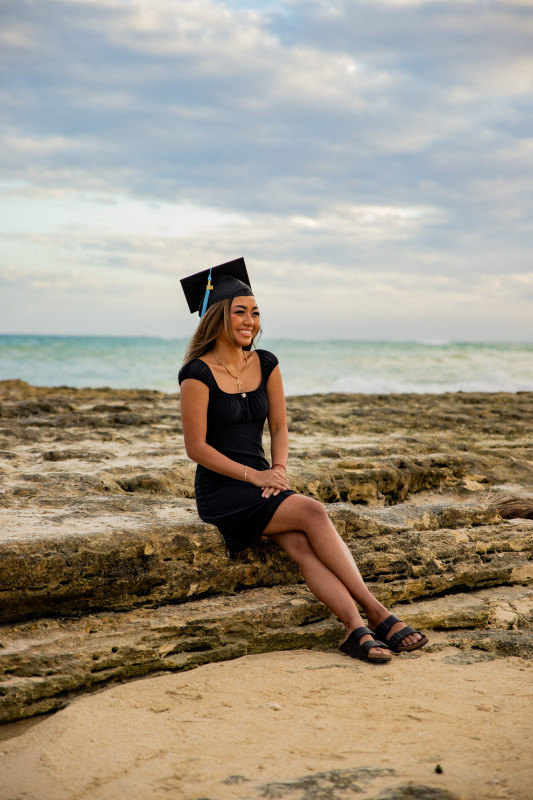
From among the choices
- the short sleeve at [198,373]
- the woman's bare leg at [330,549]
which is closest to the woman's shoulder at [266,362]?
the short sleeve at [198,373]

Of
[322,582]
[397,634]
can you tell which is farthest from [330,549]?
[397,634]

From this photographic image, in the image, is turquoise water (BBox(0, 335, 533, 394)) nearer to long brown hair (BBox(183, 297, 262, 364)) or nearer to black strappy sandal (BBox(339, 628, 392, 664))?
long brown hair (BBox(183, 297, 262, 364))

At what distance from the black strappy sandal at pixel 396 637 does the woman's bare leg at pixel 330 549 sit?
0.07 ft

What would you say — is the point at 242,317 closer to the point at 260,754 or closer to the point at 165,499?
the point at 165,499

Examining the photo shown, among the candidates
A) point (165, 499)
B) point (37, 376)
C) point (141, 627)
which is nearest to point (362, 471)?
point (165, 499)

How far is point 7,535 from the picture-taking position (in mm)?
3438

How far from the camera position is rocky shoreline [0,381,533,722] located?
128 inches

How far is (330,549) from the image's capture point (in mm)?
3521

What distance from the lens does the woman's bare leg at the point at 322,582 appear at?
3.45 meters

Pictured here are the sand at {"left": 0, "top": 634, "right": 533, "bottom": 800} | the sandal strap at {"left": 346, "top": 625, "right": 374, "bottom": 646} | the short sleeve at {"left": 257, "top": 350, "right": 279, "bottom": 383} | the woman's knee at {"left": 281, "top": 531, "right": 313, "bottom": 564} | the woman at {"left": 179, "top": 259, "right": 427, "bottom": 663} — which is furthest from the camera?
the short sleeve at {"left": 257, "top": 350, "right": 279, "bottom": 383}

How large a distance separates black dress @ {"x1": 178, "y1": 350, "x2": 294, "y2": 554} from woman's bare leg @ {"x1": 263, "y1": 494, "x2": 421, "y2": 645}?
12 centimetres

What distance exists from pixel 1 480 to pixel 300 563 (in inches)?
86.6

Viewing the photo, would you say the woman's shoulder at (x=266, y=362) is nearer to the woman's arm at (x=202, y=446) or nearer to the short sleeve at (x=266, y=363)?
the short sleeve at (x=266, y=363)

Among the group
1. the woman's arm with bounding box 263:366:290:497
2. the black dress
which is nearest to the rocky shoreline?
the black dress
